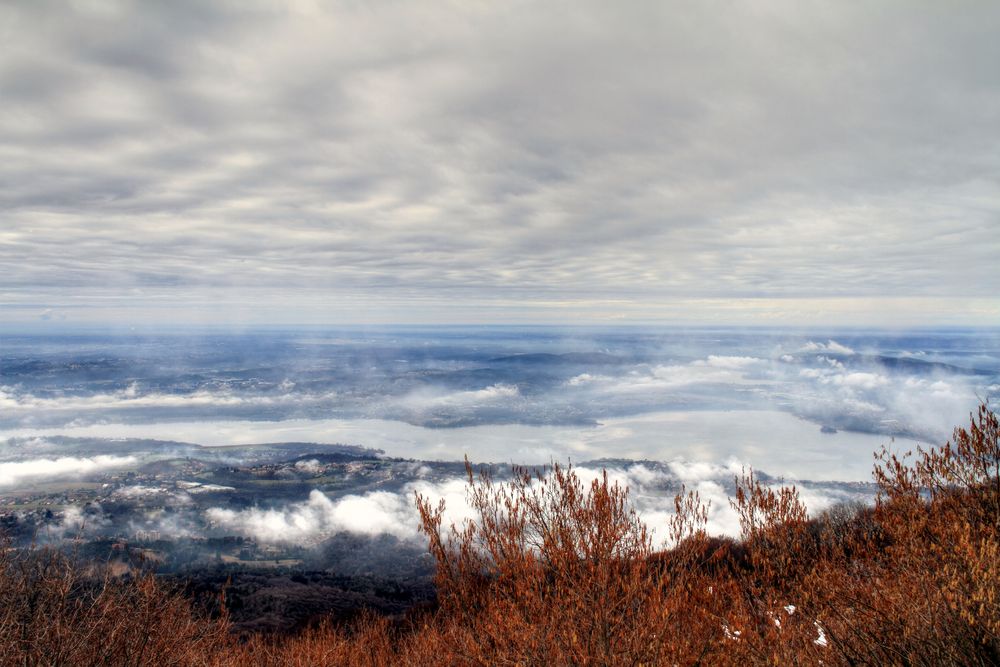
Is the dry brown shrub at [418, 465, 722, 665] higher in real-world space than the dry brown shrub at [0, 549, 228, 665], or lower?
higher

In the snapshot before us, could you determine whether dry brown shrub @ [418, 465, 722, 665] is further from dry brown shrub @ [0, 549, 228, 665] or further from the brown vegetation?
dry brown shrub @ [0, 549, 228, 665]

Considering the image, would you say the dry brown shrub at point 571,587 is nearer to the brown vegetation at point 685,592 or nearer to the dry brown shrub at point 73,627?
the brown vegetation at point 685,592

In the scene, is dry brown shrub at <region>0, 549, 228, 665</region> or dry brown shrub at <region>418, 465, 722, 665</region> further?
dry brown shrub at <region>0, 549, 228, 665</region>

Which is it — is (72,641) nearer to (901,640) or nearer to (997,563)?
(901,640)

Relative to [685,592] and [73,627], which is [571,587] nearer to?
[685,592]

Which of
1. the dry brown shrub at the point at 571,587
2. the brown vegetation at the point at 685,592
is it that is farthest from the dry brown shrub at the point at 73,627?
the dry brown shrub at the point at 571,587

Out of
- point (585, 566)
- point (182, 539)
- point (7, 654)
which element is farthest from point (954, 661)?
point (182, 539)

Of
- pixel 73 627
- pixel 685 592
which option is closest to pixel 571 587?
pixel 685 592

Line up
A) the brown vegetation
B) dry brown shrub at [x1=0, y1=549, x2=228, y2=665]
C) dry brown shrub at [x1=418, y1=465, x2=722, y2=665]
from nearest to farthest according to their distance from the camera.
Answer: the brown vegetation → dry brown shrub at [x1=418, y1=465, x2=722, y2=665] → dry brown shrub at [x1=0, y1=549, x2=228, y2=665]

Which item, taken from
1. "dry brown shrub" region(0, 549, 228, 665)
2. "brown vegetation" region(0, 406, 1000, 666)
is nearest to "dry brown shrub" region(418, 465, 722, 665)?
"brown vegetation" region(0, 406, 1000, 666)
